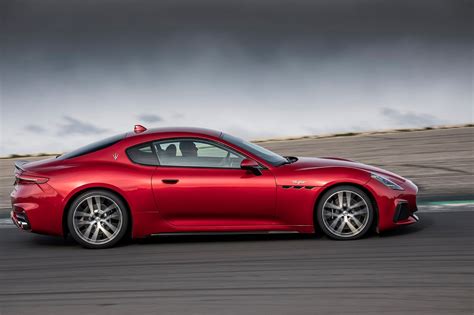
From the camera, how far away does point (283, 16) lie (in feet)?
58.2

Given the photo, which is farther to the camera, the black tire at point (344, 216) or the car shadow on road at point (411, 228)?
the car shadow on road at point (411, 228)

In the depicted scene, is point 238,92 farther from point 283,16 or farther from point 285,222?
point 285,222

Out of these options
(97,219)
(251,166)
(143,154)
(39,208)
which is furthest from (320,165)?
(39,208)

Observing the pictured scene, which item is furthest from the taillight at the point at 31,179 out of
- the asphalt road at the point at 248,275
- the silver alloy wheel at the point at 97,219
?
the asphalt road at the point at 248,275

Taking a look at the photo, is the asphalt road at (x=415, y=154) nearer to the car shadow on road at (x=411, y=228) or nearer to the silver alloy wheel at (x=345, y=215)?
the car shadow on road at (x=411, y=228)

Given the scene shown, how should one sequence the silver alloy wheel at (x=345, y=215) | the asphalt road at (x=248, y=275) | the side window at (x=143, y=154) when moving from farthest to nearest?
the side window at (x=143, y=154) → the silver alloy wheel at (x=345, y=215) → the asphalt road at (x=248, y=275)

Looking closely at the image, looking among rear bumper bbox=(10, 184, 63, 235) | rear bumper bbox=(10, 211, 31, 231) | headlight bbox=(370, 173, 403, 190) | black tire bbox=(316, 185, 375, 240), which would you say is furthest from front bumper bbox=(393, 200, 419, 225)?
rear bumper bbox=(10, 211, 31, 231)

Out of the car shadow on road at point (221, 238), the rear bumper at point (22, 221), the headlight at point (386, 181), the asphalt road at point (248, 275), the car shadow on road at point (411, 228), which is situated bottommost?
the asphalt road at point (248, 275)

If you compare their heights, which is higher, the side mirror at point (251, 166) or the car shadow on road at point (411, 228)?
the side mirror at point (251, 166)

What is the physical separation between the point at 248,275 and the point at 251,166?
61.4 inches

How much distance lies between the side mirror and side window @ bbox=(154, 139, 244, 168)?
0.41 ft

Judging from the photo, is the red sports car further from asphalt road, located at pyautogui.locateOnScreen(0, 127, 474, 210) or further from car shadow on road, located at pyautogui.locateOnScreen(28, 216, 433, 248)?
asphalt road, located at pyautogui.locateOnScreen(0, 127, 474, 210)

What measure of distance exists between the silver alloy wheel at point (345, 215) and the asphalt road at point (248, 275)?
0.15 metres

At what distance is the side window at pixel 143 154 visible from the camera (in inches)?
363
